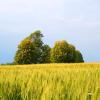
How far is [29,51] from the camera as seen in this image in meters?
67.3

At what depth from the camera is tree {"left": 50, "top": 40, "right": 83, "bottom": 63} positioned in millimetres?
66562

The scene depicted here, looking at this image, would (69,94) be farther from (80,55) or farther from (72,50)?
(80,55)

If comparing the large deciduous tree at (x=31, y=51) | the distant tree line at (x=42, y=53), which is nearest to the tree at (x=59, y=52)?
the distant tree line at (x=42, y=53)

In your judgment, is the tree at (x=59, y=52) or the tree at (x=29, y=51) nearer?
the tree at (x=29, y=51)

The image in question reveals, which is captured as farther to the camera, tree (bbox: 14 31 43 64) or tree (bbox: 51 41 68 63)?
tree (bbox: 51 41 68 63)

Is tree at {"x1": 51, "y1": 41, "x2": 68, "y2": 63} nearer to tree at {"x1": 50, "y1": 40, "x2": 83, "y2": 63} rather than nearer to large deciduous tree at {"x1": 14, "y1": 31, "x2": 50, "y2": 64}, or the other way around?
tree at {"x1": 50, "y1": 40, "x2": 83, "y2": 63}

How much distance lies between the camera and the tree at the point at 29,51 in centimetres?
6631

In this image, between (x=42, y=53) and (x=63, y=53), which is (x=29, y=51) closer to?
(x=42, y=53)

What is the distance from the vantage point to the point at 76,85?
361cm

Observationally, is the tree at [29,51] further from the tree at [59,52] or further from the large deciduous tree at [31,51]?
the tree at [59,52]

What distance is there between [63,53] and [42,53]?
4799 millimetres

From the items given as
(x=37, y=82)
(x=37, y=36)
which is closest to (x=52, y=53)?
(x=37, y=36)

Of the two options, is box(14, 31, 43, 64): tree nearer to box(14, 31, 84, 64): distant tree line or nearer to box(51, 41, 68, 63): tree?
box(14, 31, 84, 64): distant tree line

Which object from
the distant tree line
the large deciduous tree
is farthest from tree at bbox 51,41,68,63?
the large deciduous tree
